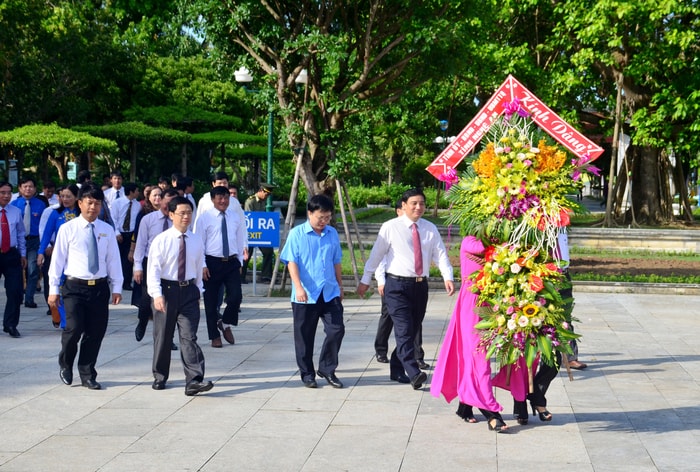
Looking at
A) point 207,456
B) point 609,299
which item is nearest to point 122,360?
point 207,456

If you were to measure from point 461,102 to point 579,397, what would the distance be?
26987mm

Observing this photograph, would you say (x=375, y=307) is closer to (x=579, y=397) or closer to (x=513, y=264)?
(x=579, y=397)

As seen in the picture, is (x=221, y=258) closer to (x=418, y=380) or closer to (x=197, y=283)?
(x=197, y=283)

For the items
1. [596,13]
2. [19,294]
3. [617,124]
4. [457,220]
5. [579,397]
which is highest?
[596,13]

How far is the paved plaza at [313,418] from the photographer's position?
6273mm

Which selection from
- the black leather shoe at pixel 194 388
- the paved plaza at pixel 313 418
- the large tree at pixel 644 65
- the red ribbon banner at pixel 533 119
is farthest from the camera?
the large tree at pixel 644 65

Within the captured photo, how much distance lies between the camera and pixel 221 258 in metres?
10.9

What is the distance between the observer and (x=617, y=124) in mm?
28797

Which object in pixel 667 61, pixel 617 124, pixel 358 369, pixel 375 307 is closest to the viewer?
pixel 358 369

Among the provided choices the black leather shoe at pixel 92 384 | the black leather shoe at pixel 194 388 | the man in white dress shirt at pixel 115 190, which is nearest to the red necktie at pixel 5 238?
the black leather shoe at pixel 92 384

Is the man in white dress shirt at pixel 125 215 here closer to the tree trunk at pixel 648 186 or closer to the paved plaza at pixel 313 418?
the paved plaza at pixel 313 418

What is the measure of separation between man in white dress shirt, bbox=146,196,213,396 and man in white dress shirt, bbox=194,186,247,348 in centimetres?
221

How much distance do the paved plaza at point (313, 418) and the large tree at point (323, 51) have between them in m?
5.33

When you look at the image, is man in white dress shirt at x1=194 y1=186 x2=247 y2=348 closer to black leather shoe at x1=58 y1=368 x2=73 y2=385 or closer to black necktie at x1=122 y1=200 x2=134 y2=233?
black leather shoe at x1=58 y1=368 x2=73 y2=385
